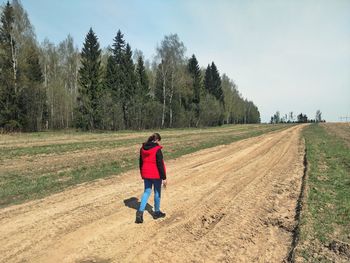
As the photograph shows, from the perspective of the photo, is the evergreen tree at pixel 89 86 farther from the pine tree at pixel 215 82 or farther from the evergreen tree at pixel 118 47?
the pine tree at pixel 215 82

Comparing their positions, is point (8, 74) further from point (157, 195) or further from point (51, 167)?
point (157, 195)

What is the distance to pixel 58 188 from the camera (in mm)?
11109

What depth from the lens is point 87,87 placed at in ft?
168

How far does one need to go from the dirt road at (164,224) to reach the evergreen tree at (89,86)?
39.1 m

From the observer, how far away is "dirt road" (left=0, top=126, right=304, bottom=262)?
19.1 ft

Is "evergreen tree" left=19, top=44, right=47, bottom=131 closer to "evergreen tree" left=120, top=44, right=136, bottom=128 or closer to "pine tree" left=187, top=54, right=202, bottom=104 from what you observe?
"evergreen tree" left=120, top=44, right=136, bottom=128

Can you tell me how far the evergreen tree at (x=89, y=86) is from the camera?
49.9 metres

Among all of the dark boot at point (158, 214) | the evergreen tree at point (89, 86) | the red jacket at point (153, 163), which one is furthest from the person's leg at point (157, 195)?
the evergreen tree at point (89, 86)

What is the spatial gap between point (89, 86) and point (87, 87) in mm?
328

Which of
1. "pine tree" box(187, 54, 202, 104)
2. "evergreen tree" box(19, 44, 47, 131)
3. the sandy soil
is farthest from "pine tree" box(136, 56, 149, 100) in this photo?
the sandy soil

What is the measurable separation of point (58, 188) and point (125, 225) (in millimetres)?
4664

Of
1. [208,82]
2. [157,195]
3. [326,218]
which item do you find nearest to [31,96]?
[157,195]

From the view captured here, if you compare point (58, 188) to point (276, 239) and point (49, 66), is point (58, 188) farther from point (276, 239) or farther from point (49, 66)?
point (49, 66)

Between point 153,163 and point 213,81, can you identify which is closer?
point 153,163
